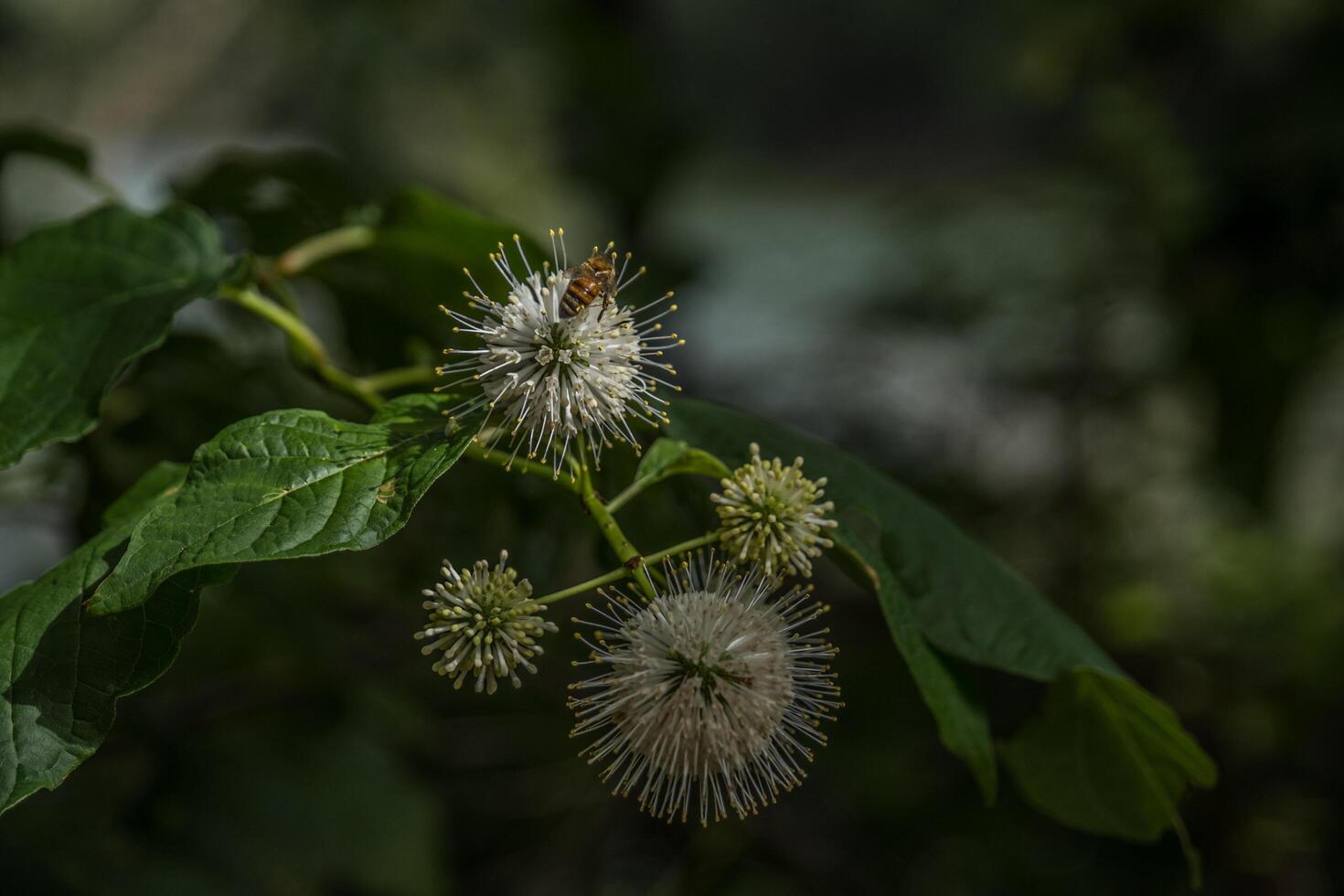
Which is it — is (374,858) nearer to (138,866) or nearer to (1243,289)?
(138,866)

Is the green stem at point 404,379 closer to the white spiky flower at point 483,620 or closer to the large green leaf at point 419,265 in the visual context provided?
the large green leaf at point 419,265

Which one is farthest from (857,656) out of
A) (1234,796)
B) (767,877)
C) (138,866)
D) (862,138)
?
(862,138)

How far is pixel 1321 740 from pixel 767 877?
121cm

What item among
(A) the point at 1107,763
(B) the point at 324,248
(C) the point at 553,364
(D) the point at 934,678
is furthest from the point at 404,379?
(A) the point at 1107,763

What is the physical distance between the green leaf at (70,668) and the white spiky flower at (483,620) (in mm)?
166

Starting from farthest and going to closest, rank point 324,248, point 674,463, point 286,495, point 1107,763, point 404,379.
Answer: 1. point 324,248
2. point 404,379
3. point 1107,763
4. point 674,463
5. point 286,495

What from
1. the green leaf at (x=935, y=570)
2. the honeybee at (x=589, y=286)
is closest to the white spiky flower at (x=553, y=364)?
the honeybee at (x=589, y=286)

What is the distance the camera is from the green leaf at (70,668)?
754 mm

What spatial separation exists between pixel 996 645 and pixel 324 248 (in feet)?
2.52

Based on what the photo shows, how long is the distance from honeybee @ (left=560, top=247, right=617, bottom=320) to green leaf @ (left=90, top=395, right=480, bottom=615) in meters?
0.11

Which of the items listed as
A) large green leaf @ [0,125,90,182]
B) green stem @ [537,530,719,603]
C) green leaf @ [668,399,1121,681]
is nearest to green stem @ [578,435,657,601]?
green stem @ [537,530,719,603]

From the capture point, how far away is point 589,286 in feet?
2.69

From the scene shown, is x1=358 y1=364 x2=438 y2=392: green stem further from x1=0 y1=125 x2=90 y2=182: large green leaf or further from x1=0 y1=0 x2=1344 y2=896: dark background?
x1=0 y1=125 x2=90 y2=182: large green leaf

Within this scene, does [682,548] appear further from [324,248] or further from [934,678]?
[324,248]
